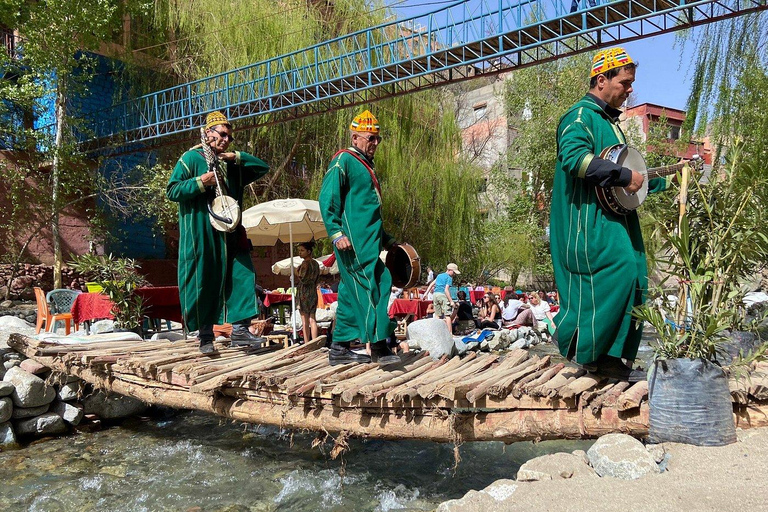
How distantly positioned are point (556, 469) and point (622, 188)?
1550 mm

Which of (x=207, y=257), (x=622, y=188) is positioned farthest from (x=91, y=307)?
(x=622, y=188)

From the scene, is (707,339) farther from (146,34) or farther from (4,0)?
(146,34)

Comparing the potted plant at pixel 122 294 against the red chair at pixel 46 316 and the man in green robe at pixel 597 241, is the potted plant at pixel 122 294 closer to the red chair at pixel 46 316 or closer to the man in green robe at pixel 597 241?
the red chair at pixel 46 316

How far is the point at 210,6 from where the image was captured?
15445 mm

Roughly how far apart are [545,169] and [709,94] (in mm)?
13529

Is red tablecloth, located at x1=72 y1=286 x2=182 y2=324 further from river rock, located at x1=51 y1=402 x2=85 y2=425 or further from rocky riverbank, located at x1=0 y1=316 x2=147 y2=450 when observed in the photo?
river rock, located at x1=51 y1=402 x2=85 y2=425

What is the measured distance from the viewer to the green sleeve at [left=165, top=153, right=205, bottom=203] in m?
5.24

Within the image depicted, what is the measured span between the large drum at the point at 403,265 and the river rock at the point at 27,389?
15.4ft

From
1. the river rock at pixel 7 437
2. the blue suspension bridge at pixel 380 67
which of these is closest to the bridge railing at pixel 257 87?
the blue suspension bridge at pixel 380 67

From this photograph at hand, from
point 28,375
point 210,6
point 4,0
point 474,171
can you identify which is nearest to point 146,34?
point 210,6

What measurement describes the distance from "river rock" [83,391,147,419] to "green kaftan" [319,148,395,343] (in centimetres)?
447

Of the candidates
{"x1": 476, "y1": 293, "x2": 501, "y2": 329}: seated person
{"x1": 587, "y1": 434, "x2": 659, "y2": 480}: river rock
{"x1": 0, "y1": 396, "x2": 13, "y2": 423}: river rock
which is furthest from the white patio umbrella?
{"x1": 476, "y1": 293, "x2": 501, "y2": 329}: seated person

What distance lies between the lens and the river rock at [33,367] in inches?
286

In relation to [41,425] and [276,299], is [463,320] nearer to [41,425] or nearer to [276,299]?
[276,299]
